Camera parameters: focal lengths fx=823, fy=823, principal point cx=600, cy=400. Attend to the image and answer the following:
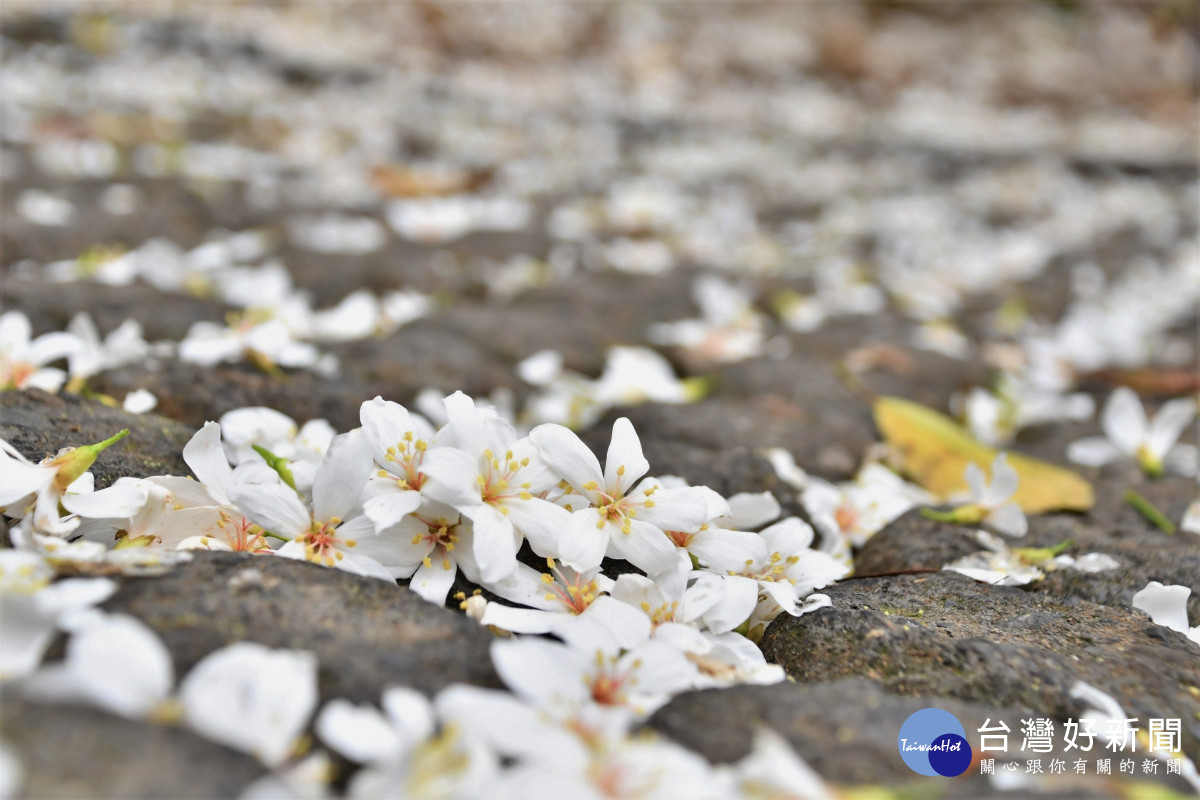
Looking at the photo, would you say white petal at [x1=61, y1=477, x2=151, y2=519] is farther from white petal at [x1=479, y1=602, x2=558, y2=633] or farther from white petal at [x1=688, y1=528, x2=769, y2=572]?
white petal at [x1=688, y1=528, x2=769, y2=572]

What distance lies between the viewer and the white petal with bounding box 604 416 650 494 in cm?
98

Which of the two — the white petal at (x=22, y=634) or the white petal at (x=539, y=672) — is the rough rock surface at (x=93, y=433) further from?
the white petal at (x=539, y=672)

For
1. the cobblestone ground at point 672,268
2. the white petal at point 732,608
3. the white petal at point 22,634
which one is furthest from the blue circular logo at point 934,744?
the white petal at point 22,634

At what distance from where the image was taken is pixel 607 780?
0.66 m

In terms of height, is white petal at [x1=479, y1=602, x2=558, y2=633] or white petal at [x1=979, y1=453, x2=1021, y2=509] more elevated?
white petal at [x1=479, y1=602, x2=558, y2=633]

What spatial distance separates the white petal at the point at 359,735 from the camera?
64cm

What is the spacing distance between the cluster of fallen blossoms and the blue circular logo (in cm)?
11

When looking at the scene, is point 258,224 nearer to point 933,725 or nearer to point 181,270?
point 181,270

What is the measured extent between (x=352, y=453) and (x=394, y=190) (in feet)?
10.1

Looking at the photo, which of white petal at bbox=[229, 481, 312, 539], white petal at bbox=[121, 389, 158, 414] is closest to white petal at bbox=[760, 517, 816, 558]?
white petal at bbox=[229, 481, 312, 539]

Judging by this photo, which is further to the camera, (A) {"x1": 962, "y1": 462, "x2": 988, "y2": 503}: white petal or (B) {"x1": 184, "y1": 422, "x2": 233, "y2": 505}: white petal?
(A) {"x1": 962, "y1": 462, "x2": 988, "y2": 503}: white petal

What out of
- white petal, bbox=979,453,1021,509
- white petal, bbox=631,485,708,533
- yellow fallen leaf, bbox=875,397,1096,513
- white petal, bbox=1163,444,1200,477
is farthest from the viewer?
white petal, bbox=1163,444,1200,477

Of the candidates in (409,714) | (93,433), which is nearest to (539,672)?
(409,714)

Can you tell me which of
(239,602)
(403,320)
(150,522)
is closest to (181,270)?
(403,320)
